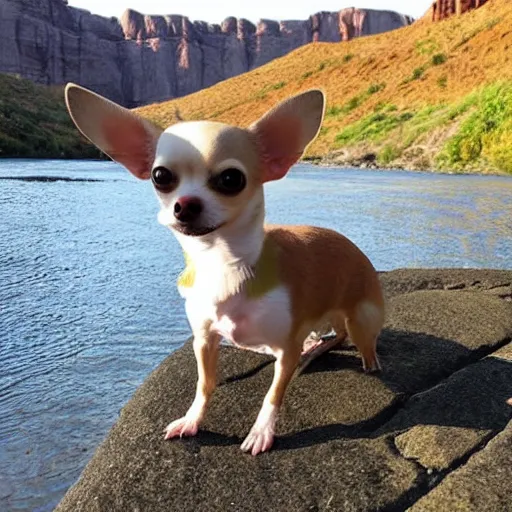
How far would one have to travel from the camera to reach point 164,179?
1.71 m

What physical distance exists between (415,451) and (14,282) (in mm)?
3954

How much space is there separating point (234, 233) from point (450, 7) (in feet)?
130

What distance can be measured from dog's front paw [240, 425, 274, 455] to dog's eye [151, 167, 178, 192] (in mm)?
972

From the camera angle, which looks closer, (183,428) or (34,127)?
(183,428)

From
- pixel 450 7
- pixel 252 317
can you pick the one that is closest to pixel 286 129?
pixel 252 317

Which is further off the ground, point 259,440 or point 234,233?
point 234,233

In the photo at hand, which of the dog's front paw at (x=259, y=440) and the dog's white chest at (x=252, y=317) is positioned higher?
the dog's white chest at (x=252, y=317)

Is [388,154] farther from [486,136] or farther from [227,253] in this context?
[227,253]

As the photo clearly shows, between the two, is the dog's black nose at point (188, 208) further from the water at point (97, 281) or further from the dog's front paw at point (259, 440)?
the water at point (97, 281)

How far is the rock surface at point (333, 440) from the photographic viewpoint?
1.92 m

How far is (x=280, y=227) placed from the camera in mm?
2389

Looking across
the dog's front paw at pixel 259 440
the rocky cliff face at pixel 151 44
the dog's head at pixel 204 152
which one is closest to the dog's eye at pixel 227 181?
the dog's head at pixel 204 152

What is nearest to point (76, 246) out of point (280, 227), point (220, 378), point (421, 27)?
point (220, 378)

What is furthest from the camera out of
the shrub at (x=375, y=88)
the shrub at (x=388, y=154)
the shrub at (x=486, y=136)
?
the shrub at (x=375, y=88)
